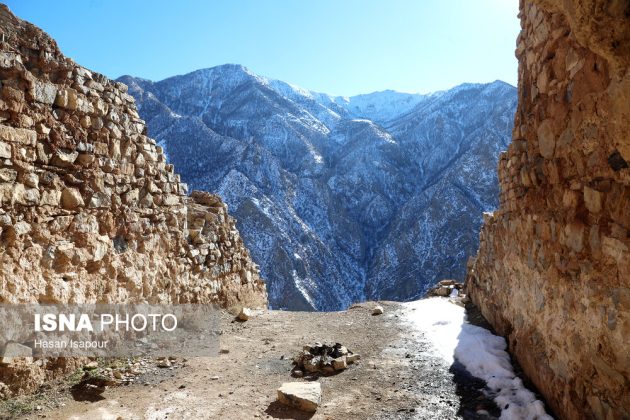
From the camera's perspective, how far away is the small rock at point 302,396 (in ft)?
15.6

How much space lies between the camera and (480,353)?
19.0 feet

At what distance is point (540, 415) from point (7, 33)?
7251 millimetres

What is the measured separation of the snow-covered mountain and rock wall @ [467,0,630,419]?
40.4 metres

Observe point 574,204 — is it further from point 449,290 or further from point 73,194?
point 449,290

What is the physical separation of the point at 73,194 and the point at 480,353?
598 centimetres

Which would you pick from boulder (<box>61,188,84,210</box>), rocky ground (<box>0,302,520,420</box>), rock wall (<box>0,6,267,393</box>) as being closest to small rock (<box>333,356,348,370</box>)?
rocky ground (<box>0,302,520,420</box>)

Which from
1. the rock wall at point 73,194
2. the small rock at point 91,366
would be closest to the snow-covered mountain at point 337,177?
the rock wall at point 73,194

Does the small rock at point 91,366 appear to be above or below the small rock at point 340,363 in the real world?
above

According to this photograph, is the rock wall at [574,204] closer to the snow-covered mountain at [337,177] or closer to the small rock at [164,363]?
the small rock at [164,363]

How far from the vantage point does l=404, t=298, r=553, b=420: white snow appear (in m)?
4.27

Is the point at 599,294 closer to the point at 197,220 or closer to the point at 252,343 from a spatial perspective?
the point at 252,343

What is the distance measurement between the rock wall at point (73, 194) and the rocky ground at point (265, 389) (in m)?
0.71

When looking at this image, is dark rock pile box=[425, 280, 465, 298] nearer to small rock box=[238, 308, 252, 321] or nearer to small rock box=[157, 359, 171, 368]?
small rock box=[238, 308, 252, 321]

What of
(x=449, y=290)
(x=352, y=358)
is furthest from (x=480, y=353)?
(x=449, y=290)
